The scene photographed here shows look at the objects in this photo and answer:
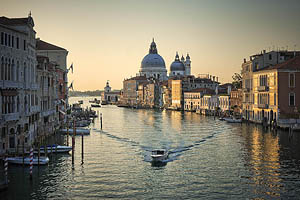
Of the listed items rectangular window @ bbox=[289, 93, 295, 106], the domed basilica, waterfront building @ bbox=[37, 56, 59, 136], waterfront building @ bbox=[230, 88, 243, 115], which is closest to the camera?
waterfront building @ bbox=[37, 56, 59, 136]

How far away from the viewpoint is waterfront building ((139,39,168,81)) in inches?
6117

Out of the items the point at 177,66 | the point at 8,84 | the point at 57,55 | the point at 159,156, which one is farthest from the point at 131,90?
the point at 8,84

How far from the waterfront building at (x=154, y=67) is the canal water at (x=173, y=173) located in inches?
4824

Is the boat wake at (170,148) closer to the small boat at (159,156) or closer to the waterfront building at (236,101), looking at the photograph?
the small boat at (159,156)

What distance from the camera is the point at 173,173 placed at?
21703mm

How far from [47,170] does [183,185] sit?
696 centimetres

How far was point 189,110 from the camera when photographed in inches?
3450

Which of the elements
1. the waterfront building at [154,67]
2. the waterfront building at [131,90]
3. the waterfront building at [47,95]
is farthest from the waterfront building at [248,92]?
the waterfront building at [154,67]

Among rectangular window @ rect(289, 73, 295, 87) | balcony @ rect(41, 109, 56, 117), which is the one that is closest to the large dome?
rectangular window @ rect(289, 73, 295, 87)

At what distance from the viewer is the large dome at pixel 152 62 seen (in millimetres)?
156000

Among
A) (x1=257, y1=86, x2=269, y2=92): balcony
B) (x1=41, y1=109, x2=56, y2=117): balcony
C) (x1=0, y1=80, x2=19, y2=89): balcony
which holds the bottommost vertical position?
(x1=41, y1=109, x2=56, y2=117): balcony

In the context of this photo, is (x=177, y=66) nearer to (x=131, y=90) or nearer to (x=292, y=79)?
(x=131, y=90)

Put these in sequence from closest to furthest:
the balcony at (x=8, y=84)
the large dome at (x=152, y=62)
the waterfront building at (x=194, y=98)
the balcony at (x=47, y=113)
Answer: the balcony at (x=8, y=84) < the balcony at (x=47, y=113) < the waterfront building at (x=194, y=98) < the large dome at (x=152, y=62)

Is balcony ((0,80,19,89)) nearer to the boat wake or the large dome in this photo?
the boat wake
